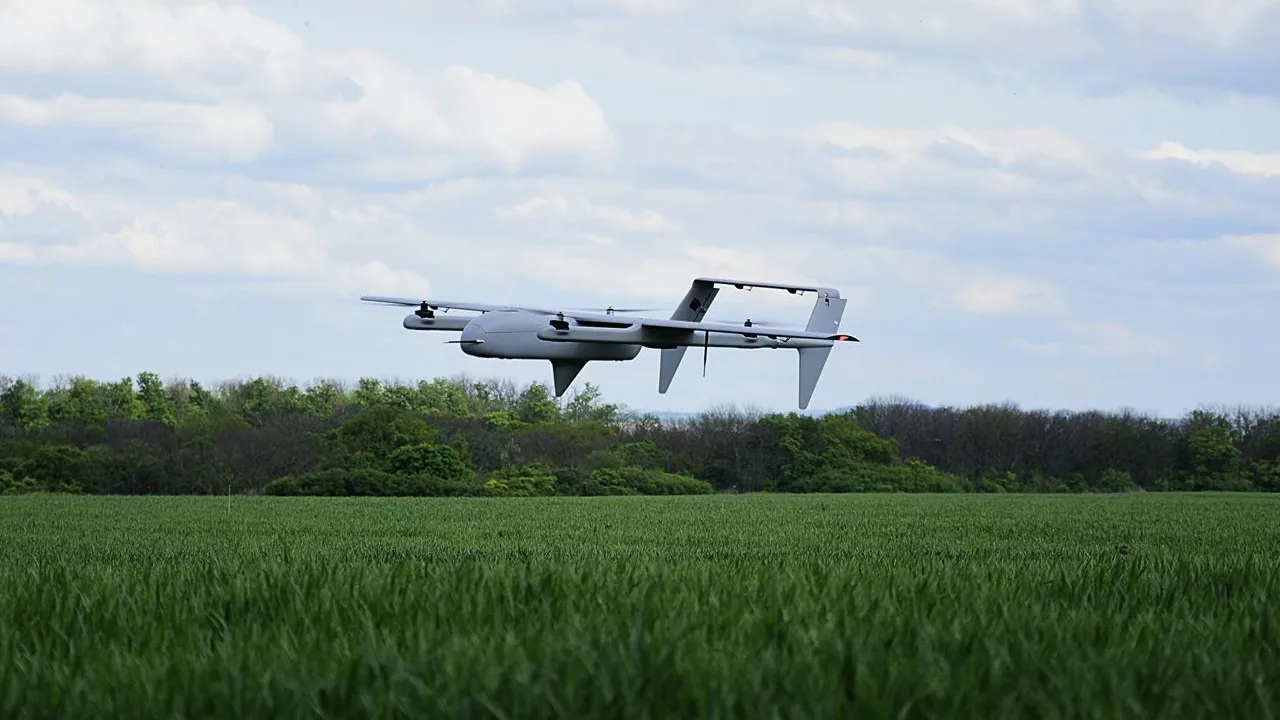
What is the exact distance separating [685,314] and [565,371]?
4.75m

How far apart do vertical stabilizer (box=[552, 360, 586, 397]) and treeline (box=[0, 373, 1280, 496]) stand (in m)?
20.5

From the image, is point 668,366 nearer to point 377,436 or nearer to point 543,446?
point 377,436

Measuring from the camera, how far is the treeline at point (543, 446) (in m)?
57.0

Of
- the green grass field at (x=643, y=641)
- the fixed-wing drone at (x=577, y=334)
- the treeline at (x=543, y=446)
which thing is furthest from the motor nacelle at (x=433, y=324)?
the green grass field at (x=643, y=641)

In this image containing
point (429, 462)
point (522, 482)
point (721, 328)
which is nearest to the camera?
point (721, 328)

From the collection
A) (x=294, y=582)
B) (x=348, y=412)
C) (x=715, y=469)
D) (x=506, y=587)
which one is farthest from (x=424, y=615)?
(x=348, y=412)

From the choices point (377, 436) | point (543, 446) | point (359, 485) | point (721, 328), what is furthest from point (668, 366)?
point (543, 446)

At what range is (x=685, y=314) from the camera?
37.9m

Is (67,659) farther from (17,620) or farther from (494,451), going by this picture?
(494,451)

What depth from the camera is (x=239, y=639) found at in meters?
6.13

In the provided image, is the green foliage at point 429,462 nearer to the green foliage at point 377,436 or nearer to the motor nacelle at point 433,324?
the green foliage at point 377,436

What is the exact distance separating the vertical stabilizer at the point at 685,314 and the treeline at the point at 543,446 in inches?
719

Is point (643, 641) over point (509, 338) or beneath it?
beneath

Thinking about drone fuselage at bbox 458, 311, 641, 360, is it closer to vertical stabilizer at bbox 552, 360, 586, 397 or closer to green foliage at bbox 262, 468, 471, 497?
vertical stabilizer at bbox 552, 360, 586, 397
